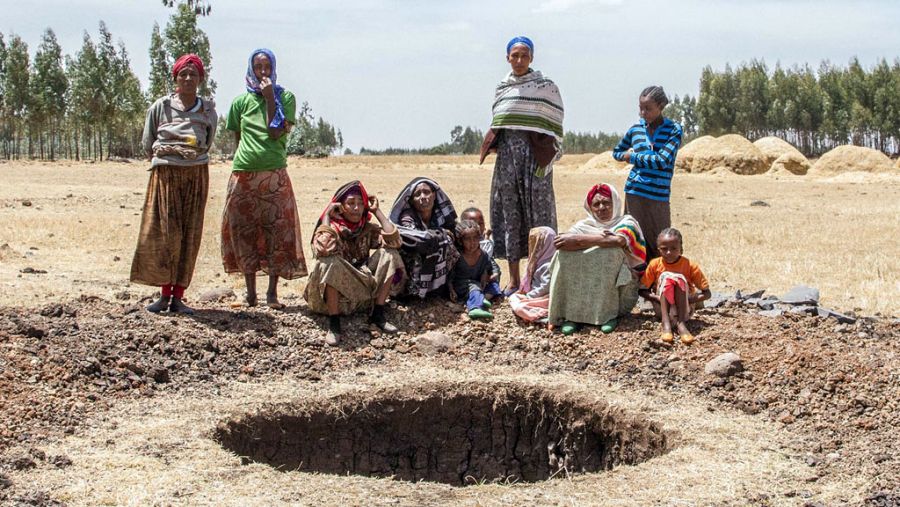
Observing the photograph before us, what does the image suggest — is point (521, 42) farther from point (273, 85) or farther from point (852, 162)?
point (852, 162)

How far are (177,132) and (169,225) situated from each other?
0.68m

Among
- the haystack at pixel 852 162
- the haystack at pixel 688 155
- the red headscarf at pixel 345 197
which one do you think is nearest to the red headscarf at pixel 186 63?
the red headscarf at pixel 345 197

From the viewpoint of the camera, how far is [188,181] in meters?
7.31

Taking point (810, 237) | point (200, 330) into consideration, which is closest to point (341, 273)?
point (200, 330)

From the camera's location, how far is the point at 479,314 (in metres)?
7.54

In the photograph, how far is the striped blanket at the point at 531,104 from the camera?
7957mm

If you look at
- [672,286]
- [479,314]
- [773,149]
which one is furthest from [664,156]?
[773,149]

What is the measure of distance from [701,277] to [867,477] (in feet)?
7.74

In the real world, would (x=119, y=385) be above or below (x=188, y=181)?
below

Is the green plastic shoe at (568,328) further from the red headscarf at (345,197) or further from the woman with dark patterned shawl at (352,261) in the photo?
the red headscarf at (345,197)

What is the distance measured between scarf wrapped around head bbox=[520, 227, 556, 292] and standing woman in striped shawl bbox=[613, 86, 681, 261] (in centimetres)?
67

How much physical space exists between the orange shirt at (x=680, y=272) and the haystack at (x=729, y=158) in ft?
95.6

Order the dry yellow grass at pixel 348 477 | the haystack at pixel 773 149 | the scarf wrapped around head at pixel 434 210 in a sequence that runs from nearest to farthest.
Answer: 1. the dry yellow grass at pixel 348 477
2. the scarf wrapped around head at pixel 434 210
3. the haystack at pixel 773 149

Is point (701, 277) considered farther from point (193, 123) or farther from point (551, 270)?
point (193, 123)
